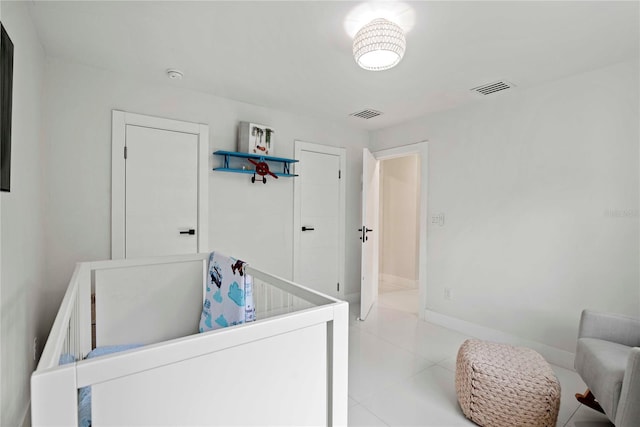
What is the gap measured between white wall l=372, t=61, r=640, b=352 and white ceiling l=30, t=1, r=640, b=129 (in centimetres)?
28

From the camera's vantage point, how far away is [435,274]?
3.32 m

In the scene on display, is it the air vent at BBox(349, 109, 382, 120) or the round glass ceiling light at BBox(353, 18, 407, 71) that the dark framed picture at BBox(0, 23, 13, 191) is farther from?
the air vent at BBox(349, 109, 382, 120)

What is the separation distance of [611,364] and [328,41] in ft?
7.62

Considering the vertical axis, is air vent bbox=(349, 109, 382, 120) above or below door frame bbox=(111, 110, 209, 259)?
above

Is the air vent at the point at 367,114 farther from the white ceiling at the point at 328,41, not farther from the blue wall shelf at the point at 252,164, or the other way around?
the blue wall shelf at the point at 252,164

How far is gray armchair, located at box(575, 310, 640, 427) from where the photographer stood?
4.20 feet

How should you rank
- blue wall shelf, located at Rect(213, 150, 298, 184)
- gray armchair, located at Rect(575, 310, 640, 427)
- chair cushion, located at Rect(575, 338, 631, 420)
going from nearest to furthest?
gray armchair, located at Rect(575, 310, 640, 427) → chair cushion, located at Rect(575, 338, 631, 420) → blue wall shelf, located at Rect(213, 150, 298, 184)

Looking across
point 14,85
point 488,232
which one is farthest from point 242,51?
point 488,232

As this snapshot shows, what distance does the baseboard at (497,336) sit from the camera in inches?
94.0

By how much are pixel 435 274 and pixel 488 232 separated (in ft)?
2.39

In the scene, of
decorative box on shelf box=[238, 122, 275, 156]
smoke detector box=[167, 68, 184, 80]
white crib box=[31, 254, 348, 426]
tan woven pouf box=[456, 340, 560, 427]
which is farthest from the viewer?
decorative box on shelf box=[238, 122, 275, 156]

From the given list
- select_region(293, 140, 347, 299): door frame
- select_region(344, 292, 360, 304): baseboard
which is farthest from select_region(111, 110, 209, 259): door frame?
select_region(344, 292, 360, 304): baseboard

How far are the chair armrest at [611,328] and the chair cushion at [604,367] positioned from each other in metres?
0.07

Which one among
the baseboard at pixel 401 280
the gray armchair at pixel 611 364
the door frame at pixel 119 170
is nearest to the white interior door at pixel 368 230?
the baseboard at pixel 401 280
